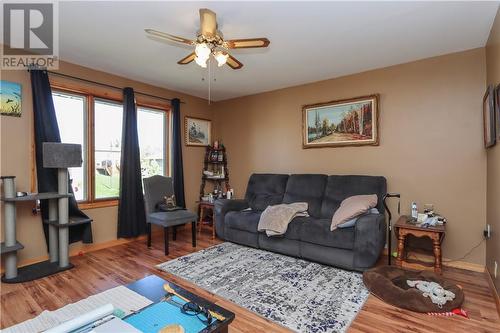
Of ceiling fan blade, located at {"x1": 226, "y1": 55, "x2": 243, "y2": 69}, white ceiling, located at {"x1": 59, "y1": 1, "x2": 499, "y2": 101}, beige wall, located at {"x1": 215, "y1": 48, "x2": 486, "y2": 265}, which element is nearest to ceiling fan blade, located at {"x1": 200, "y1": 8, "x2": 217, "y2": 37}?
white ceiling, located at {"x1": 59, "y1": 1, "x2": 499, "y2": 101}

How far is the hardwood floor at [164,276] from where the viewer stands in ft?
6.19

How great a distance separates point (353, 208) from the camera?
2.85 meters

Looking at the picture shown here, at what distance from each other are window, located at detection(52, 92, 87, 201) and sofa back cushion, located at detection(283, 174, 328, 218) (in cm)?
278

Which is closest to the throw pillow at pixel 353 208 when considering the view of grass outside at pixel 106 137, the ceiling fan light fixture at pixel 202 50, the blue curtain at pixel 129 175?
the ceiling fan light fixture at pixel 202 50

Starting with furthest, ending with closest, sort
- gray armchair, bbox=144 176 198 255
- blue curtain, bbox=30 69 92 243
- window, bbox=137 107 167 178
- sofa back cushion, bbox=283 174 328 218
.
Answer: window, bbox=137 107 167 178
sofa back cushion, bbox=283 174 328 218
gray armchair, bbox=144 176 198 255
blue curtain, bbox=30 69 92 243

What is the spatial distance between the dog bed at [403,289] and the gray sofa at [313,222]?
7.8 inches

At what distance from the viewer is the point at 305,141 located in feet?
13.4

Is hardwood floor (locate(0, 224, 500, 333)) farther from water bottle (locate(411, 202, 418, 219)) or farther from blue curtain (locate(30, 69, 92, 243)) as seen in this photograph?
blue curtain (locate(30, 69, 92, 243))

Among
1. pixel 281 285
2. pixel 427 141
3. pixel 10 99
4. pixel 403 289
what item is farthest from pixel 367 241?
pixel 10 99

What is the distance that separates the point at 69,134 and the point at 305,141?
324 centimetres

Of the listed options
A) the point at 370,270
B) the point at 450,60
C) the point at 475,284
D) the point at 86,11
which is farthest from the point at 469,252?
the point at 86,11

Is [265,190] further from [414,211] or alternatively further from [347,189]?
[414,211]

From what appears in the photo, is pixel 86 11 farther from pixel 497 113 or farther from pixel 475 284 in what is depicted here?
pixel 475 284

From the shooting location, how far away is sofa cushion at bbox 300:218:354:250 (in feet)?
9.15
